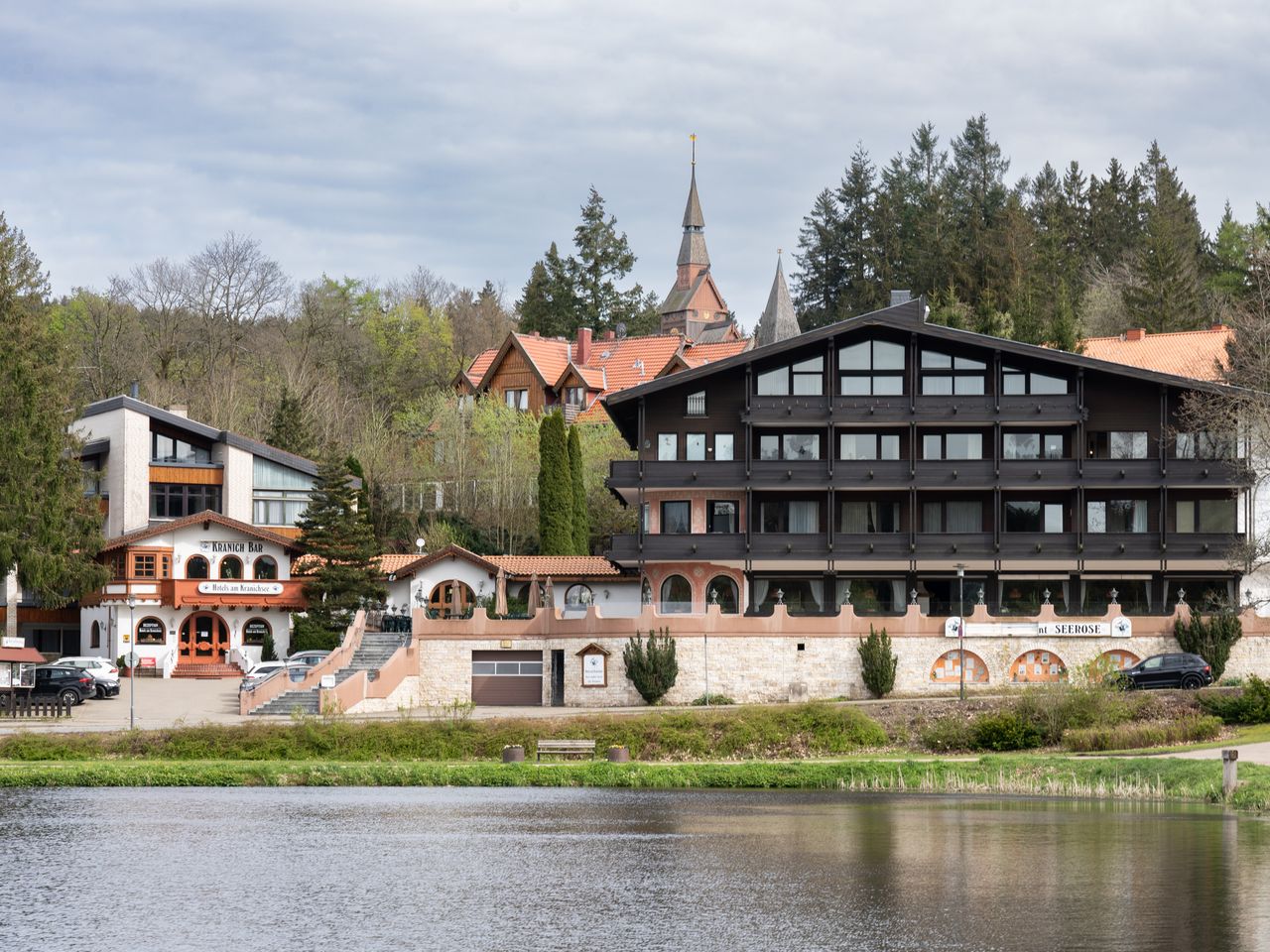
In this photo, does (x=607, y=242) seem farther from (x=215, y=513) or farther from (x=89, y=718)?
(x=89, y=718)

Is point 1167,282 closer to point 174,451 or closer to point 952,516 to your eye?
point 952,516

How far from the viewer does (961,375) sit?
6881 cm

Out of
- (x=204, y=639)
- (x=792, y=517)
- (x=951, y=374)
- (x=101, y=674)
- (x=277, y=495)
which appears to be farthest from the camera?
(x=277, y=495)

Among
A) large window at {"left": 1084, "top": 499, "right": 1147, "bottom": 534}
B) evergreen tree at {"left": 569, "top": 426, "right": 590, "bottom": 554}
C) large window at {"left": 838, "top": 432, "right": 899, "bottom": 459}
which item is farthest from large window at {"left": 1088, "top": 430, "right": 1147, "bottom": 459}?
evergreen tree at {"left": 569, "top": 426, "right": 590, "bottom": 554}

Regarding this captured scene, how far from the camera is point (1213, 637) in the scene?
198 feet

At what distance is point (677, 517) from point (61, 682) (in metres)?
23.4

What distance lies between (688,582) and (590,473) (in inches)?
793

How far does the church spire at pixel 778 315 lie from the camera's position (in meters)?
104

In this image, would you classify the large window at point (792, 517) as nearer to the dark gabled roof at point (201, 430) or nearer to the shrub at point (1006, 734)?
the shrub at point (1006, 734)

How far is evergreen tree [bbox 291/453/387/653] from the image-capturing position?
68812 millimetres

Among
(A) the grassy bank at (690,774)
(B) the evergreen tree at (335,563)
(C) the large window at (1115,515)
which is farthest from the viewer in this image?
(B) the evergreen tree at (335,563)

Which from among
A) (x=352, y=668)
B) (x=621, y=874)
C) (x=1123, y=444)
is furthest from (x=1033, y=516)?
(x=621, y=874)

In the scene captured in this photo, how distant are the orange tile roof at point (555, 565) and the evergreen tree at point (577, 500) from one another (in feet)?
15.8

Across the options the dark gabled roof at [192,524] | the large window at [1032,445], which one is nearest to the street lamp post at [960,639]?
the large window at [1032,445]
